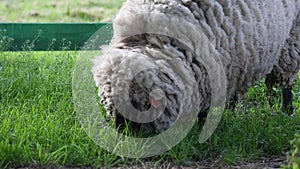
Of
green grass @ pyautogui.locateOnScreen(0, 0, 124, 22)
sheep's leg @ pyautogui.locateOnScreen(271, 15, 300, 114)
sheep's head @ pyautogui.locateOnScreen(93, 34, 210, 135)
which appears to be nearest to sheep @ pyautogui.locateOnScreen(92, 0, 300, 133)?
sheep's head @ pyautogui.locateOnScreen(93, 34, 210, 135)

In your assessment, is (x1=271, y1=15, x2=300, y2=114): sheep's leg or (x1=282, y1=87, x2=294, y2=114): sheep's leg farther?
(x1=282, y1=87, x2=294, y2=114): sheep's leg

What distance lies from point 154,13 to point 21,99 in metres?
1.45

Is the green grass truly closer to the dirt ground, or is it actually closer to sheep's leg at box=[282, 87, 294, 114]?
sheep's leg at box=[282, 87, 294, 114]

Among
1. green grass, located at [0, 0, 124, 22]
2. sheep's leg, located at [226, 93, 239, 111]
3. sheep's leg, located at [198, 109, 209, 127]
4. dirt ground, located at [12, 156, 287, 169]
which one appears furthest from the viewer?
green grass, located at [0, 0, 124, 22]

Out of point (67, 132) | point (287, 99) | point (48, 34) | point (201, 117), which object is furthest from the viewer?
point (48, 34)

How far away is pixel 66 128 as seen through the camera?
3.98m

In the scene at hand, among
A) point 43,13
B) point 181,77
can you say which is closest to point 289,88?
point 181,77

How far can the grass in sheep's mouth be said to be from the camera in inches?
142

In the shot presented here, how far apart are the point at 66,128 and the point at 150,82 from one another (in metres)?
0.78

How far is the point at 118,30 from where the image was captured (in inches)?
153

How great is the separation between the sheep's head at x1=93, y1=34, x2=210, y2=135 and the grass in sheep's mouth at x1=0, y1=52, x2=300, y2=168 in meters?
0.25

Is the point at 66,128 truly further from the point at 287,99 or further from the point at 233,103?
the point at 287,99

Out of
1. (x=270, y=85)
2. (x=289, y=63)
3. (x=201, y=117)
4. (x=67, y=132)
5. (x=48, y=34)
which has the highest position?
(x=48, y=34)

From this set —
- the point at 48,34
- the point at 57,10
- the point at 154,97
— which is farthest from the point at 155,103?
the point at 57,10
